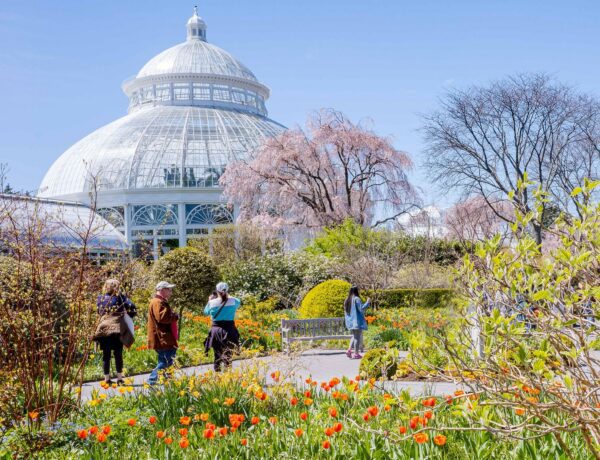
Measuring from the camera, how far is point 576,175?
27.2 meters

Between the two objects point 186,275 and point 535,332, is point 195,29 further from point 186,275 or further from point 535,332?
point 535,332

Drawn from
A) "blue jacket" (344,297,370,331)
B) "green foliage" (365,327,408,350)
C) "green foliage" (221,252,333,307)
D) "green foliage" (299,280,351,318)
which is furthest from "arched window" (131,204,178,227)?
"blue jacket" (344,297,370,331)

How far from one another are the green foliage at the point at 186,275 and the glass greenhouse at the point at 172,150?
2034 cm

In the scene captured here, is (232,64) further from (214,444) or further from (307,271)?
(214,444)

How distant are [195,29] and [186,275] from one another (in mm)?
43832

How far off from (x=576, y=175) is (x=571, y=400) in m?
25.7

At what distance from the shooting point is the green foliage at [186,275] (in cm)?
1672

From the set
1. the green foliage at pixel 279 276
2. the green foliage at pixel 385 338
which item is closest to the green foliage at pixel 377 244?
the green foliage at pixel 279 276

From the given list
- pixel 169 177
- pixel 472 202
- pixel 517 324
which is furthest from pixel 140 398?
pixel 169 177

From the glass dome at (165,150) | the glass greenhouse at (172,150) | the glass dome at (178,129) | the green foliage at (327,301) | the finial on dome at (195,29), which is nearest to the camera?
the green foliage at (327,301)

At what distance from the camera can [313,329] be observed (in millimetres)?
14148

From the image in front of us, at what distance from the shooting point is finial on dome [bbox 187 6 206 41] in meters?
56.6

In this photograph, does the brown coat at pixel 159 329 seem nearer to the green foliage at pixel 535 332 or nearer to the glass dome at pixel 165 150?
the green foliage at pixel 535 332

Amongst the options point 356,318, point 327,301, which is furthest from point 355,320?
point 327,301
